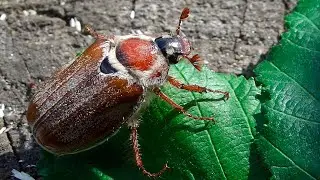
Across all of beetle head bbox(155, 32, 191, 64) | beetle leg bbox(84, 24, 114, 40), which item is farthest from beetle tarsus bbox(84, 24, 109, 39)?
beetle head bbox(155, 32, 191, 64)

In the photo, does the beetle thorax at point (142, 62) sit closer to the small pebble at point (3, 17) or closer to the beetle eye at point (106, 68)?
the beetle eye at point (106, 68)

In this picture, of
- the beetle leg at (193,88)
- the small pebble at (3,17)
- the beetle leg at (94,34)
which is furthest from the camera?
the small pebble at (3,17)

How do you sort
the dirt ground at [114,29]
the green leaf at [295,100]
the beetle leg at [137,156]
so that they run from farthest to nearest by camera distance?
1. the dirt ground at [114,29]
2. the beetle leg at [137,156]
3. the green leaf at [295,100]

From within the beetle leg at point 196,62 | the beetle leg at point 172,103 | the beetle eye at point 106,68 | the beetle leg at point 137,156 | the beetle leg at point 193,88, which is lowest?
the beetle leg at point 137,156

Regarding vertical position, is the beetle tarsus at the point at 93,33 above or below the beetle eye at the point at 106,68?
Result: above

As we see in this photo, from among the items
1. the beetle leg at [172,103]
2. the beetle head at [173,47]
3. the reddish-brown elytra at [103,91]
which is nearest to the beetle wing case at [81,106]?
the reddish-brown elytra at [103,91]

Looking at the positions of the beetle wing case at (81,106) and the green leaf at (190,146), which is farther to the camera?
the beetle wing case at (81,106)

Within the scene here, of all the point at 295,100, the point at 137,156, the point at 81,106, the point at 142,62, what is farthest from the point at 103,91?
the point at 295,100
